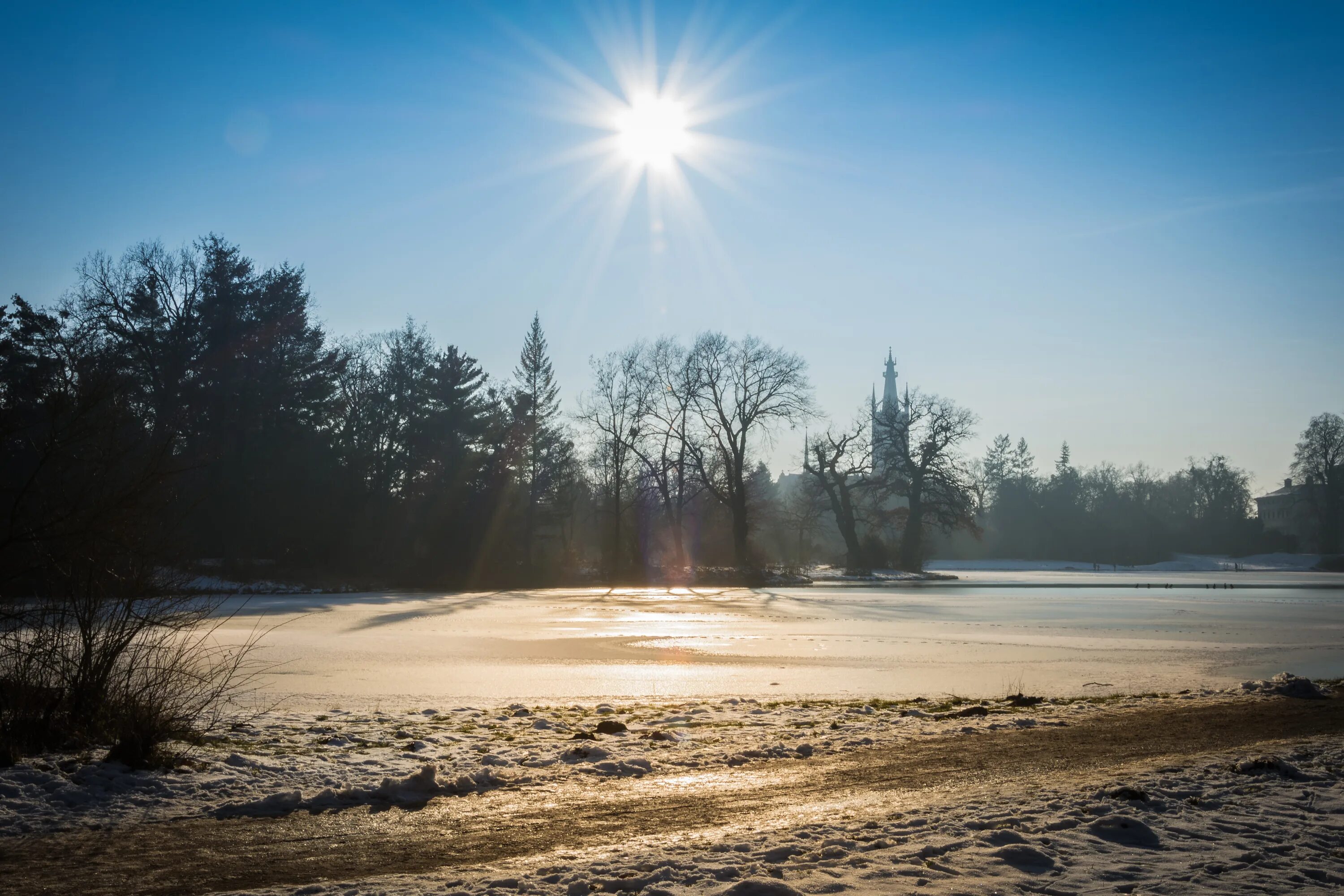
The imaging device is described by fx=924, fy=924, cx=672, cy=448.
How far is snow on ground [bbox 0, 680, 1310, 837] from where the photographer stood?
5879 millimetres

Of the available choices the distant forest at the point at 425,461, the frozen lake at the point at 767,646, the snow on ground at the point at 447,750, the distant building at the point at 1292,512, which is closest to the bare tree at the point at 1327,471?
the distant building at the point at 1292,512

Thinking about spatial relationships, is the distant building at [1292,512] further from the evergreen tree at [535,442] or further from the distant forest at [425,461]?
the evergreen tree at [535,442]

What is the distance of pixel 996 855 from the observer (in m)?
5.05

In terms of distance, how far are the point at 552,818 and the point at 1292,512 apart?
403 ft

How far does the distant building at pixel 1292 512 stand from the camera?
83006mm

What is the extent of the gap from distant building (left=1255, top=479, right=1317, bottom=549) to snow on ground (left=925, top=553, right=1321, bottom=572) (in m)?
4.56

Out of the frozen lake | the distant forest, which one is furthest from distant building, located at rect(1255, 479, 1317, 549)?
the frozen lake

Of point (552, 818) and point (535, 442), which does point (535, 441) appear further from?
point (552, 818)

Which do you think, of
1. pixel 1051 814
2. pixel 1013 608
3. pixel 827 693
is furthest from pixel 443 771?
pixel 1013 608

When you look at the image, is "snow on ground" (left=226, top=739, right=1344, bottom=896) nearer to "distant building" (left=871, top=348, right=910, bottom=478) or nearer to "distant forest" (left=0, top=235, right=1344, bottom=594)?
"distant forest" (left=0, top=235, right=1344, bottom=594)

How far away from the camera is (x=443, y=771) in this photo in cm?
693

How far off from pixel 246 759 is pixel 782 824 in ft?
13.2

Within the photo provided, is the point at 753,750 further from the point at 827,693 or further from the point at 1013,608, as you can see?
the point at 1013,608

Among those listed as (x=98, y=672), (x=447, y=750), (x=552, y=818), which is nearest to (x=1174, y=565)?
(x=447, y=750)
